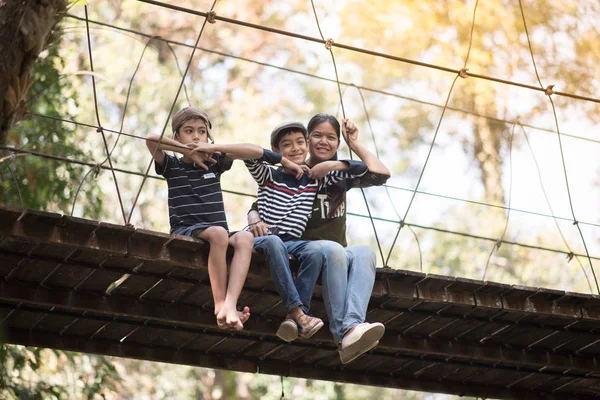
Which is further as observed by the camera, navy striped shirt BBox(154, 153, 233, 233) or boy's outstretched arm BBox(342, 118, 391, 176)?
boy's outstretched arm BBox(342, 118, 391, 176)

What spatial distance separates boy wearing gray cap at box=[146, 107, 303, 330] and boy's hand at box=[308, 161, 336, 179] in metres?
0.06

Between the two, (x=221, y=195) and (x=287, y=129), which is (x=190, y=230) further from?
(x=287, y=129)

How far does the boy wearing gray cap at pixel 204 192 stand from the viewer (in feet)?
12.6

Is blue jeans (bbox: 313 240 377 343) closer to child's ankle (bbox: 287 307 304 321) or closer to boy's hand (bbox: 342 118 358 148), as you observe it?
child's ankle (bbox: 287 307 304 321)

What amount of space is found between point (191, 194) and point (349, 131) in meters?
0.73

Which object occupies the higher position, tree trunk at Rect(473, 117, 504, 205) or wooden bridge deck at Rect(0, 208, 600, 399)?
tree trunk at Rect(473, 117, 504, 205)

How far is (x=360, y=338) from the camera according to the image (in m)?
3.77

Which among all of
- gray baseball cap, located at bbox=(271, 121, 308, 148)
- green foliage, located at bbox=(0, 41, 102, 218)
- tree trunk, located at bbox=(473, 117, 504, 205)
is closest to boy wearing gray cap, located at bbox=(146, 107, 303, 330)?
gray baseball cap, located at bbox=(271, 121, 308, 148)

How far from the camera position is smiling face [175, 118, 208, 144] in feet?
13.7

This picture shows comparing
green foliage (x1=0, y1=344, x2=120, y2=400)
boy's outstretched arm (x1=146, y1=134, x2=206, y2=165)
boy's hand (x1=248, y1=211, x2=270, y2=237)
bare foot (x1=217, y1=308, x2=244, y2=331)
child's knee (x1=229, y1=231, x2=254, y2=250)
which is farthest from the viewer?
green foliage (x1=0, y1=344, x2=120, y2=400)

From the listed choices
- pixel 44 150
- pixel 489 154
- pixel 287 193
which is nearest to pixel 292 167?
pixel 287 193

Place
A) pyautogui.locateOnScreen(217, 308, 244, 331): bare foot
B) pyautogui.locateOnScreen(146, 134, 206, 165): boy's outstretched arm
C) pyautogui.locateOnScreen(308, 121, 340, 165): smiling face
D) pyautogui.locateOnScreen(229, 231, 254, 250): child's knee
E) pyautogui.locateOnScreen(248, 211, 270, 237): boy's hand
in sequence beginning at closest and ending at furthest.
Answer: pyautogui.locateOnScreen(217, 308, 244, 331): bare foot < pyautogui.locateOnScreen(229, 231, 254, 250): child's knee < pyautogui.locateOnScreen(146, 134, 206, 165): boy's outstretched arm < pyautogui.locateOnScreen(248, 211, 270, 237): boy's hand < pyautogui.locateOnScreen(308, 121, 340, 165): smiling face

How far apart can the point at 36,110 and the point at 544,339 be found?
13.0ft

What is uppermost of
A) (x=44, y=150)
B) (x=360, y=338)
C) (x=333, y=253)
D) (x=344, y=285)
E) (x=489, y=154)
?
(x=489, y=154)
